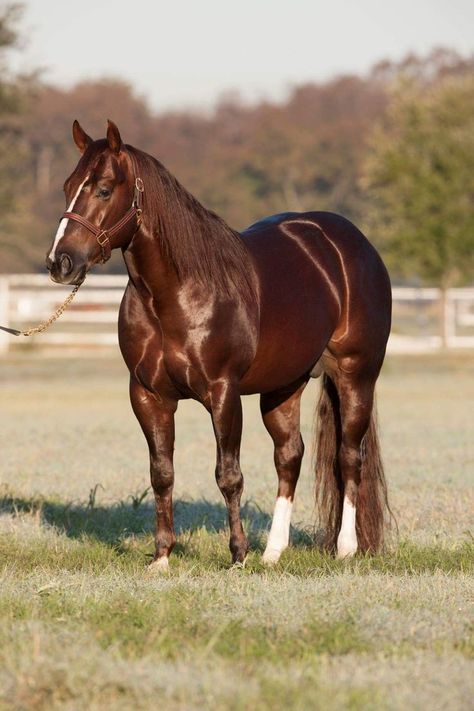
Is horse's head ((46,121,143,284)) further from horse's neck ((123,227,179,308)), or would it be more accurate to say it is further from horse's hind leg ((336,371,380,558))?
horse's hind leg ((336,371,380,558))

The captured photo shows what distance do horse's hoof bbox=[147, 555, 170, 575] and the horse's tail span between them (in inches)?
44.4

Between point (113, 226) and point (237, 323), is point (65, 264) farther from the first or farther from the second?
point (237, 323)

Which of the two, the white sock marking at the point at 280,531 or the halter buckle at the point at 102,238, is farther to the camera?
the white sock marking at the point at 280,531

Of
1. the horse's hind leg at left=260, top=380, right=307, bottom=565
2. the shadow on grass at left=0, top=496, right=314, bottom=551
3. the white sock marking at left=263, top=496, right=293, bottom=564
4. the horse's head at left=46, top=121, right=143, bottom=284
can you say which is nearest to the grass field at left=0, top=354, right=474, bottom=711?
the shadow on grass at left=0, top=496, right=314, bottom=551

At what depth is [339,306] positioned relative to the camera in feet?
24.8

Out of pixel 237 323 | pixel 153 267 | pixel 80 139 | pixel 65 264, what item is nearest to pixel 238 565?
pixel 237 323

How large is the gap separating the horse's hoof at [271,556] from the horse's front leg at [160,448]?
52cm

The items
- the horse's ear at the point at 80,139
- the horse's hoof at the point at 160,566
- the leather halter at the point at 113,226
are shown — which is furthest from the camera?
the horse's hoof at the point at 160,566

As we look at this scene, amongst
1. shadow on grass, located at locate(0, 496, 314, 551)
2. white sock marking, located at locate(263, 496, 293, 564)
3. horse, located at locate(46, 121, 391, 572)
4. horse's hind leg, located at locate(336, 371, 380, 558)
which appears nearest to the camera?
horse, located at locate(46, 121, 391, 572)

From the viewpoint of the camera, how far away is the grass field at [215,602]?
431 cm

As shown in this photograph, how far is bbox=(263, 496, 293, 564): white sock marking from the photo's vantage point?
23.9 feet

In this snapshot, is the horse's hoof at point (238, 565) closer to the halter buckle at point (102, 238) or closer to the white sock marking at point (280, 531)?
the white sock marking at point (280, 531)

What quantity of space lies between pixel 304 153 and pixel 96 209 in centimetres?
7950

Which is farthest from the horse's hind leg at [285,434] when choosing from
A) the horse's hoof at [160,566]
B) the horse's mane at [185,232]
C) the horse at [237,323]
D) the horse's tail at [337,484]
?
the horse's mane at [185,232]
